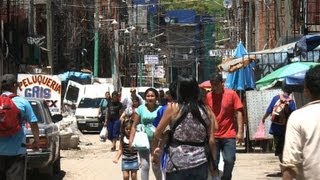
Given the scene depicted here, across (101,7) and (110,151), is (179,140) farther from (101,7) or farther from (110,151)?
(101,7)

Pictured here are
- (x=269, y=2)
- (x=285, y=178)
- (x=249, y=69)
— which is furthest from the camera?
(x=269, y=2)

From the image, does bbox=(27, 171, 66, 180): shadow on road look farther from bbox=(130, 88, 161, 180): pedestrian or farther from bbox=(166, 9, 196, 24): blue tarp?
bbox=(166, 9, 196, 24): blue tarp

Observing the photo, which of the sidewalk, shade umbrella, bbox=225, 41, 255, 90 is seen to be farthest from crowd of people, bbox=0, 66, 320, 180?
shade umbrella, bbox=225, 41, 255, 90

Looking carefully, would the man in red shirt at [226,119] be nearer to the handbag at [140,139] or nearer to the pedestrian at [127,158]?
the handbag at [140,139]

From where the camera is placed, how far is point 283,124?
13.3m

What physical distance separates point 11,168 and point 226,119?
3225 mm

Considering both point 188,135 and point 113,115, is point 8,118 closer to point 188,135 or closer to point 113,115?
point 188,135

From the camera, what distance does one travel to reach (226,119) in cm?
1033

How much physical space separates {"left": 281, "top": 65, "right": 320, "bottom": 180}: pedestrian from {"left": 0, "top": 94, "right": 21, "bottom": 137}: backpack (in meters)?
4.74

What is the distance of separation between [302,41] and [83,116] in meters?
19.5

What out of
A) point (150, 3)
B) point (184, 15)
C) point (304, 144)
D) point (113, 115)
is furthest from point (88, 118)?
point (184, 15)

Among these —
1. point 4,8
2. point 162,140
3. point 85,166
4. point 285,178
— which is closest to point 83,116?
point 4,8

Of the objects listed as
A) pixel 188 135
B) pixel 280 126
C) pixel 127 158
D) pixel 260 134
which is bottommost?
pixel 260 134

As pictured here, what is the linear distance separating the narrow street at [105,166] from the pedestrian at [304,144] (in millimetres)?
9023
